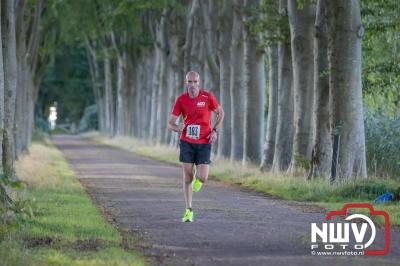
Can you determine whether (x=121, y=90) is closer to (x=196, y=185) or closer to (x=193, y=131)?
(x=196, y=185)

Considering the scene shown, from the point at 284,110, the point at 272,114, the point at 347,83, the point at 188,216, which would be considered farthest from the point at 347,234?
the point at 272,114

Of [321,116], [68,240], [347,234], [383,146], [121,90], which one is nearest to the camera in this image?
[68,240]

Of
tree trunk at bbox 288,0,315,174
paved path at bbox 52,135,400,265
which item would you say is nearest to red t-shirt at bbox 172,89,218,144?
paved path at bbox 52,135,400,265

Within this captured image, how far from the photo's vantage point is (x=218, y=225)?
42.2 feet

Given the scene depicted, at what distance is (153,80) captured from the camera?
54.3 m

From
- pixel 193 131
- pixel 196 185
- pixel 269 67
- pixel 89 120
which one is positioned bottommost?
pixel 89 120

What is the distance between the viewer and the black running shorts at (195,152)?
43.6 feet

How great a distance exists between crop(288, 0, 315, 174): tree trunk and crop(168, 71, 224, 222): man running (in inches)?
354

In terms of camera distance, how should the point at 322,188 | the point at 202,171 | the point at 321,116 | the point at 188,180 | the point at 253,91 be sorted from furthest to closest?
the point at 253,91 → the point at 321,116 → the point at 322,188 → the point at 188,180 → the point at 202,171

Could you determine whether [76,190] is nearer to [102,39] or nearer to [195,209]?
[195,209]

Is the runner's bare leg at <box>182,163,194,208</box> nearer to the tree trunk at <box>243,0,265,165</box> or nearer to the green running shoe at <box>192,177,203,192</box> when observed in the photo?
the green running shoe at <box>192,177,203,192</box>

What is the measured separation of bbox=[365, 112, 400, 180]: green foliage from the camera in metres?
21.5

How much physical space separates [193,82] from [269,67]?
17215 millimetres

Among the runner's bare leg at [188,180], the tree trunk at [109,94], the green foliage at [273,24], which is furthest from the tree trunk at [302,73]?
the tree trunk at [109,94]
